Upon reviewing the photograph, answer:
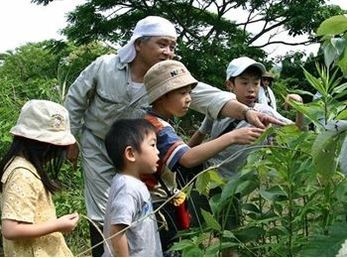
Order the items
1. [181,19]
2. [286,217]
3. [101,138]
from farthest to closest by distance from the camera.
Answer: [181,19]
[101,138]
[286,217]

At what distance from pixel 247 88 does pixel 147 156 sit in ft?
3.51

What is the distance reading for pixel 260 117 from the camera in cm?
237

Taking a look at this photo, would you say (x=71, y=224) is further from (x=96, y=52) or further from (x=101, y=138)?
(x=96, y=52)

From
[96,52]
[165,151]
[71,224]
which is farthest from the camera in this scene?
[96,52]

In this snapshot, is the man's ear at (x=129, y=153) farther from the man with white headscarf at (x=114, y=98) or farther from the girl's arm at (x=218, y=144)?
the man with white headscarf at (x=114, y=98)

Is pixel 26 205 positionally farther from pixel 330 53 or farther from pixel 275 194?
pixel 330 53

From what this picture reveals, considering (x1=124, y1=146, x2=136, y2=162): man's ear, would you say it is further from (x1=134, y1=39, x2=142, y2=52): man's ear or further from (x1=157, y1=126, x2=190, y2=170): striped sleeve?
(x1=134, y1=39, x2=142, y2=52): man's ear

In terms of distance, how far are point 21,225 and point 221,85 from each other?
411 inches

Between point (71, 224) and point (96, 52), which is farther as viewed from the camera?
point (96, 52)

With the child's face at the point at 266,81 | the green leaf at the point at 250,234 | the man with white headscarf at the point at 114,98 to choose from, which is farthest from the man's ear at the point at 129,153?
the child's face at the point at 266,81

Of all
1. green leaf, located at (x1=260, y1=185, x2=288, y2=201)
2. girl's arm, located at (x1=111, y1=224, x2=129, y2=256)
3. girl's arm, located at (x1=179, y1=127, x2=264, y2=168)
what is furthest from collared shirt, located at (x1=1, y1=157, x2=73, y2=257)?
green leaf, located at (x1=260, y1=185, x2=288, y2=201)

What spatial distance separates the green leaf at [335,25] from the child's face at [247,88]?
1882mm

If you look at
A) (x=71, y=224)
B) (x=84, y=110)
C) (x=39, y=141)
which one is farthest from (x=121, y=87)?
(x=71, y=224)

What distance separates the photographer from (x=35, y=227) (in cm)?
204
